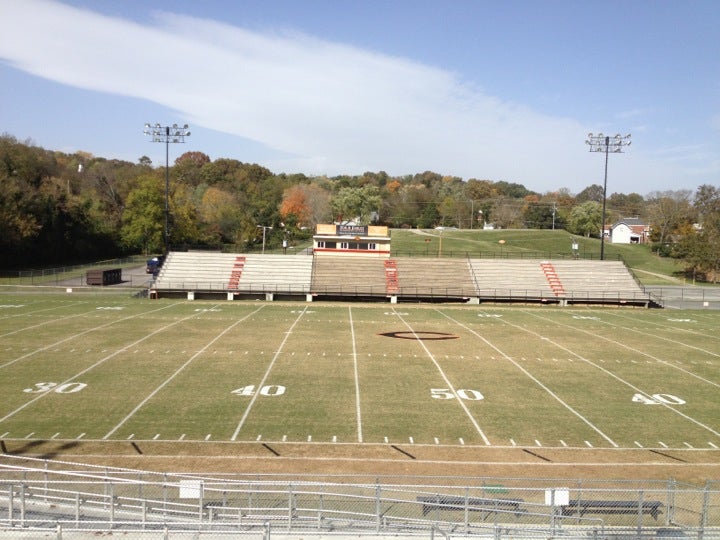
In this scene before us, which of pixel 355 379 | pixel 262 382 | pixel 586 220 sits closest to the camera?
pixel 262 382

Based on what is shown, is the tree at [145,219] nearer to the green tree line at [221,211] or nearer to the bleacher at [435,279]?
the green tree line at [221,211]

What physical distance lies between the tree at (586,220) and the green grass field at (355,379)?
252 feet

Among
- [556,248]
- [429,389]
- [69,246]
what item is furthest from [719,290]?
[69,246]

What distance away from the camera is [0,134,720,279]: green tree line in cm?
7031

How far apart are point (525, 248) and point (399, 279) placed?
148ft

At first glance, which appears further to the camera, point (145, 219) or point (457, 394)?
point (145, 219)

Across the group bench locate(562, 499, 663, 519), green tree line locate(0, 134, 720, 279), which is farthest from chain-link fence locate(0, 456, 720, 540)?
green tree line locate(0, 134, 720, 279)

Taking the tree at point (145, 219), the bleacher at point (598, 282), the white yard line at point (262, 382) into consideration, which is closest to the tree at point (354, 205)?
the tree at point (145, 219)

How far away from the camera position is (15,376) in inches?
922

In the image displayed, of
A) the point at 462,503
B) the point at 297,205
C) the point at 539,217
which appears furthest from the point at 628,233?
the point at 462,503

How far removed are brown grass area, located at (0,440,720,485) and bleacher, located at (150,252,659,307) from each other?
1299 inches

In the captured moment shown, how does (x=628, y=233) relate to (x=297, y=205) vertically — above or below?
below

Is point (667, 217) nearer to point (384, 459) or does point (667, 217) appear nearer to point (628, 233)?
point (628, 233)

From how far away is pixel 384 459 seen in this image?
1662 centimetres
